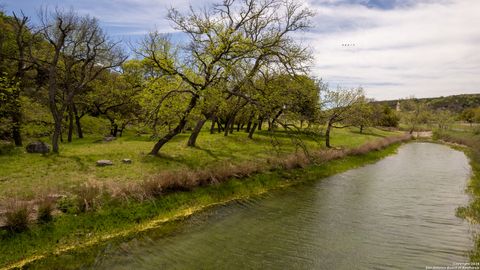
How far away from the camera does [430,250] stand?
12883 mm

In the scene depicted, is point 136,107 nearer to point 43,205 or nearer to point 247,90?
point 247,90

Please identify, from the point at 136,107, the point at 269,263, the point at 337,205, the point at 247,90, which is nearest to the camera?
the point at 269,263

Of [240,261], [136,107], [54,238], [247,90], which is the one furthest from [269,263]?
[136,107]

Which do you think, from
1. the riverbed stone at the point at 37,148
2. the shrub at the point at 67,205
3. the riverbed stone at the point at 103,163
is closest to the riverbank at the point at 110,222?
the shrub at the point at 67,205

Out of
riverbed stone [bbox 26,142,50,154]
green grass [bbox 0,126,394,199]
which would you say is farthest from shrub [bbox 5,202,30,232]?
riverbed stone [bbox 26,142,50,154]

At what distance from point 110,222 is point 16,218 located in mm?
3363

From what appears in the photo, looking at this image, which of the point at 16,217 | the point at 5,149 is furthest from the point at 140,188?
the point at 5,149

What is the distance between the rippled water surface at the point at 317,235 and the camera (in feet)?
38.5

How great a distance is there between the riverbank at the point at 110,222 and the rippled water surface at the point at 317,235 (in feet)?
3.37

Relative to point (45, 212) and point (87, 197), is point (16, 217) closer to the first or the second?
point (45, 212)

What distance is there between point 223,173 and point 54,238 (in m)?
10.8

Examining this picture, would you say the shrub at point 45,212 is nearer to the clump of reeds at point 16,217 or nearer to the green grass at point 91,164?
the clump of reeds at point 16,217

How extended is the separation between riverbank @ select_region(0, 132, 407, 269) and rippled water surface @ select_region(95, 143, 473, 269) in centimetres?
103

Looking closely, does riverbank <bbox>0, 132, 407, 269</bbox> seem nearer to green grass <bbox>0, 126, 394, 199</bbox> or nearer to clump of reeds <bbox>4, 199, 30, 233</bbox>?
clump of reeds <bbox>4, 199, 30, 233</bbox>
